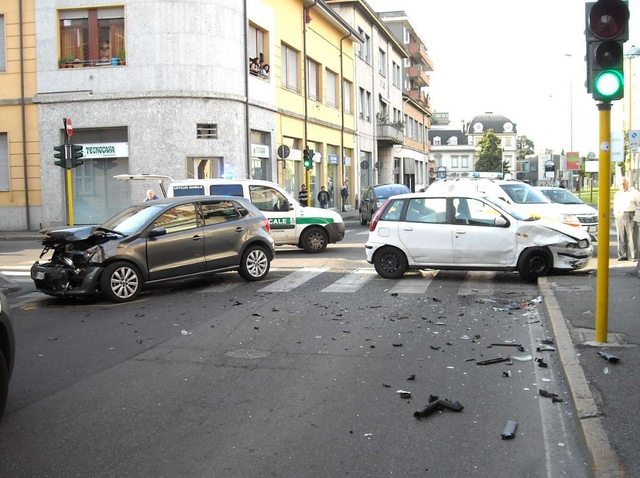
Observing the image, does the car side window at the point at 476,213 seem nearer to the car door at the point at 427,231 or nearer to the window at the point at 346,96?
the car door at the point at 427,231

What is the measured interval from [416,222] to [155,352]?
6378 millimetres

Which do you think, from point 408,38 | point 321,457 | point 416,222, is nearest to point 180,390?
point 321,457

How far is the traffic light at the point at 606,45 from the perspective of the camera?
6.34 metres

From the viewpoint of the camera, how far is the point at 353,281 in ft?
41.8

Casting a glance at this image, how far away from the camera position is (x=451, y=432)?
195 inches

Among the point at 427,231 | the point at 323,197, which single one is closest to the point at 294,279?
the point at 427,231

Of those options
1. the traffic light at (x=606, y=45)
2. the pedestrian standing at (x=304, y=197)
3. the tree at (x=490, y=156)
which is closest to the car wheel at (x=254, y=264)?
the traffic light at (x=606, y=45)

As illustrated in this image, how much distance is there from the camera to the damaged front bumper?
1061cm

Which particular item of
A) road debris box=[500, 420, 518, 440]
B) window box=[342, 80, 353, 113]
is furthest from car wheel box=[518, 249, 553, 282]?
window box=[342, 80, 353, 113]

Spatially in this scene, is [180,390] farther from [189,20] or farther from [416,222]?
[189,20]

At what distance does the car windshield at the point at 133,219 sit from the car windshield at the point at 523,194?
34.7 ft

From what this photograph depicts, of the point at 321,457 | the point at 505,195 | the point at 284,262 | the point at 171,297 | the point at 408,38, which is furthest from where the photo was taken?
the point at 408,38

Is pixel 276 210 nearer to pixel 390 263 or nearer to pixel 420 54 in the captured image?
pixel 390 263

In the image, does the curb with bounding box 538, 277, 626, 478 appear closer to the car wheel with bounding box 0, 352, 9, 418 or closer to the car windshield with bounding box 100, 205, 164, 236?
the car wheel with bounding box 0, 352, 9, 418
